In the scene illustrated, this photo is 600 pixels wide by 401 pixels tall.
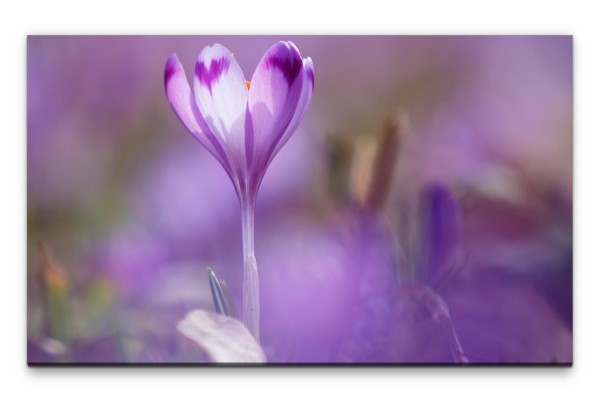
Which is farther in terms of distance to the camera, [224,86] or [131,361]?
[131,361]

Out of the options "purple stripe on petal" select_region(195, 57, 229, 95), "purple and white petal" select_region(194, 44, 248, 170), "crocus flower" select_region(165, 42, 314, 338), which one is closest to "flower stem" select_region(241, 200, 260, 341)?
"crocus flower" select_region(165, 42, 314, 338)

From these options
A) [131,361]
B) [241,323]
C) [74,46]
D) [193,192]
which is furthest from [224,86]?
[131,361]

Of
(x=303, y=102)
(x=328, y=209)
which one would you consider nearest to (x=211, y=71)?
(x=303, y=102)

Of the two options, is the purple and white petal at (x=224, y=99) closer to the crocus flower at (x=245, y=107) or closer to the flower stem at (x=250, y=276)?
the crocus flower at (x=245, y=107)

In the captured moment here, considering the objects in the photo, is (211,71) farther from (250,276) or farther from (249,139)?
(250,276)

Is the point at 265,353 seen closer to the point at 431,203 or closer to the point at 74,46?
the point at 431,203

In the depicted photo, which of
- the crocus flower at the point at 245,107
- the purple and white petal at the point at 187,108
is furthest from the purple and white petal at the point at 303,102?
the purple and white petal at the point at 187,108

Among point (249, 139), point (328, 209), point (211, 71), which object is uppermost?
point (211, 71)
